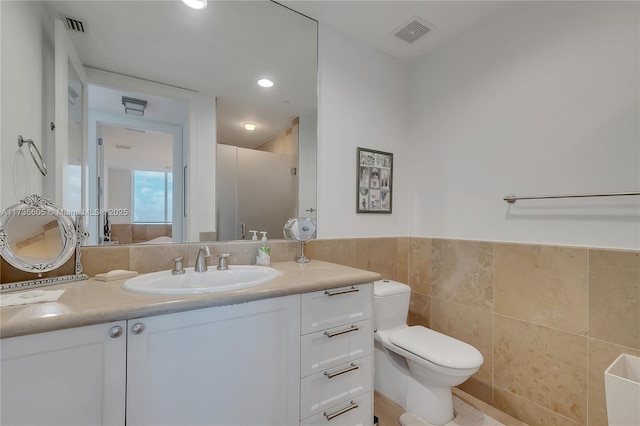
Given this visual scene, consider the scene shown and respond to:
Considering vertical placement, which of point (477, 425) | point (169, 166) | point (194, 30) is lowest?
point (477, 425)

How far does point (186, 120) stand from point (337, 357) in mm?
1440

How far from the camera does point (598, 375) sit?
133 cm

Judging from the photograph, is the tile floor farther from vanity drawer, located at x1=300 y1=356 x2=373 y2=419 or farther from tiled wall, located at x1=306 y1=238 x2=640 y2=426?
vanity drawer, located at x1=300 y1=356 x2=373 y2=419

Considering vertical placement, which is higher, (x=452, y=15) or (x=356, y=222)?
(x=452, y=15)

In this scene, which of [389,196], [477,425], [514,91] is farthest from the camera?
[389,196]

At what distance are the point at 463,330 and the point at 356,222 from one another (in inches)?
41.1

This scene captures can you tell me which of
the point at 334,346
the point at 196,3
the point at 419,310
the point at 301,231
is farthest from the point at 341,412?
the point at 196,3

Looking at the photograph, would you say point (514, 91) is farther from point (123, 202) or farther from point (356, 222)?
point (123, 202)

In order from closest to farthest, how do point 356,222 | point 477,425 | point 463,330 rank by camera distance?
point 477,425 → point 463,330 → point 356,222

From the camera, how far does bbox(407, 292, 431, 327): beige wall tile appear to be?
6.99ft

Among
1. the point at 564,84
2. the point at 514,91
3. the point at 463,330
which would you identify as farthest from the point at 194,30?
the point at 463,330

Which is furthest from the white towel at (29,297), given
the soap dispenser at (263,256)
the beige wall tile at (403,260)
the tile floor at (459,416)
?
the beige wall tile at (403,260)

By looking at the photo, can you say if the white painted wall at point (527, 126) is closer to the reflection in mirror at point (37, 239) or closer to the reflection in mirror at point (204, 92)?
the reflection in mirror at point (204, 92)

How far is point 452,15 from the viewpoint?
69.5 inches
